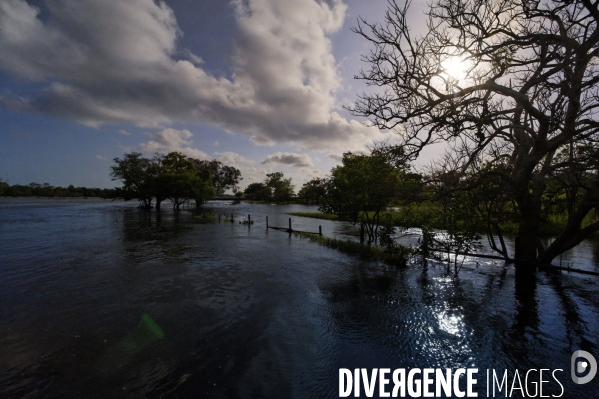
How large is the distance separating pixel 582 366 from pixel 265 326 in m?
6.26

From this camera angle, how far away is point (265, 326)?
254 inches

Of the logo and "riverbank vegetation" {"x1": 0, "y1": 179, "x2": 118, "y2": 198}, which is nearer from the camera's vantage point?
the logo

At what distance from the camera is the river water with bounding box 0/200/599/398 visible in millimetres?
4559

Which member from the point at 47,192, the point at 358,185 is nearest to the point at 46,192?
the point at 47,192

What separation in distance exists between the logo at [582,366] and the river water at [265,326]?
0.38 ft

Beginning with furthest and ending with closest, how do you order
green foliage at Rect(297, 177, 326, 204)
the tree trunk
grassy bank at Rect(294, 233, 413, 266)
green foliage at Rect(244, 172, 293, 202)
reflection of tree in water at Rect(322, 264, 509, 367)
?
green foliage at Rect(244, 172, 293, 202) < green foliage at Rect(297, 177, 326, 204) < grassy bank at Rect(294, 233, 413, 266) < the tree trunk < reflection of tree in water at Rect(322, 264, 509, 367)

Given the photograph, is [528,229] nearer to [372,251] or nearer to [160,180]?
[372,251]

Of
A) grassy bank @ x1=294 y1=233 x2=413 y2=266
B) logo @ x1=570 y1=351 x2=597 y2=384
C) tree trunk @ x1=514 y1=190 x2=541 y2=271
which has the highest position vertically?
tree trunk @ x1=514 y1=190 x2=541 y2=271

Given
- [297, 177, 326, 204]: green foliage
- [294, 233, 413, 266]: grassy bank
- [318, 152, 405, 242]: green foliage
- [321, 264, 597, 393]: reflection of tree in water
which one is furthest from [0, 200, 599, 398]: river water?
[297, 177, 326, 204]: green foliage

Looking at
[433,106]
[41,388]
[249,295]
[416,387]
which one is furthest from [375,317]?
[41,388]

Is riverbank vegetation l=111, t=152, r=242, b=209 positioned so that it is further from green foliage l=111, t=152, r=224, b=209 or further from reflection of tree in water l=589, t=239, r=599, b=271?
reflection of tree in water l=589, t=239, r=599, b=271

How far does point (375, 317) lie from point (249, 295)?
12.6 feet

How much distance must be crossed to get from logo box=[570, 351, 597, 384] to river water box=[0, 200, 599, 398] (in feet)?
0.38

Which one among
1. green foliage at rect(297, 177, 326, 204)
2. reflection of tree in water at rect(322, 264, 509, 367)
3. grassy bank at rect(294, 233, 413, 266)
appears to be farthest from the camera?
green foliage at rect(297, 177, 326, 204)
